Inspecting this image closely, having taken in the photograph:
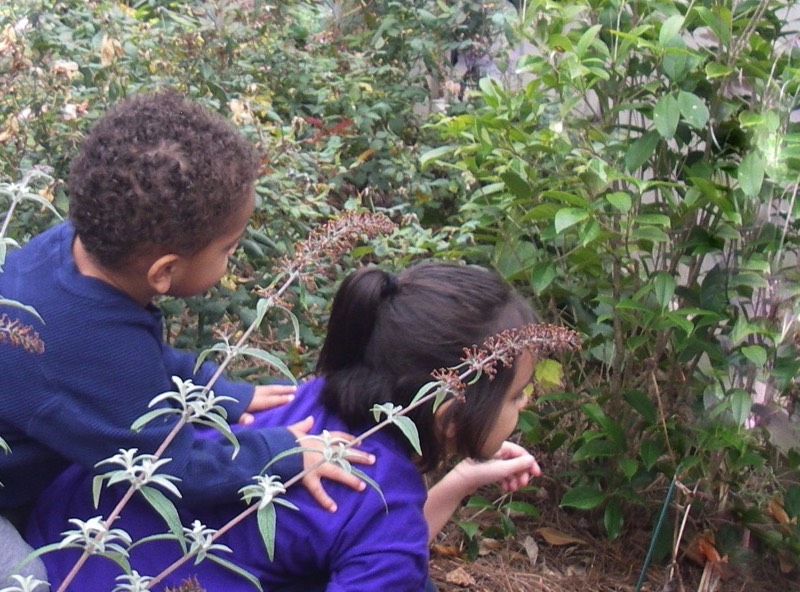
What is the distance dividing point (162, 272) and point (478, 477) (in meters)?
0.91

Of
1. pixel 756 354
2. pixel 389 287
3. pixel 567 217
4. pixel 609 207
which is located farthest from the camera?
pixel 609 207

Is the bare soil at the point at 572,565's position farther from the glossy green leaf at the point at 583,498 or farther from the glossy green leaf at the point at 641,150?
the glossy green leaf at the point at 641,150

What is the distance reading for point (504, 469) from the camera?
7.59 feet

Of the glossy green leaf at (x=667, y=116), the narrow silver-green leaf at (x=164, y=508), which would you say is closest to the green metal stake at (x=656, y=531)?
the glossy green leaf at (x=667, y=116)

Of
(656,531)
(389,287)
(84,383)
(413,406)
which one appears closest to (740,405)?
(656,531)

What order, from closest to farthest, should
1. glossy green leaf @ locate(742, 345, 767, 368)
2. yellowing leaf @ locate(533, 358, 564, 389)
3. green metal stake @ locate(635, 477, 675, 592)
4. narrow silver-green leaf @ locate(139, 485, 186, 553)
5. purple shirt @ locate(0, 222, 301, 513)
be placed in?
narrow silver-green leaf @ locate(139, 485, 186, 553) < purple shirt @ locate(0, 222, 301, 513) < glossy green leaf @ locate(742, 345, 767, 368) < green metal stake @ locate(635, 477, 675, 592) < yellowing leaf @ locate(533, 358, 564, 389)

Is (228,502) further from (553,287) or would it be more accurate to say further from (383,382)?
(553,287)

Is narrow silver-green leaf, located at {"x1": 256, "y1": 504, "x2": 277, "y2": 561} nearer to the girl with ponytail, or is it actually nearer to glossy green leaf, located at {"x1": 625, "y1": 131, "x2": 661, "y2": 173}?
the girl with ponytail

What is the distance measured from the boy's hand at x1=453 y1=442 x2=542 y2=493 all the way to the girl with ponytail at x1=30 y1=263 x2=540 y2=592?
0.98 ft

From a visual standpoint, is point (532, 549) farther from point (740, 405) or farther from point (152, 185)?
point (152, 185)

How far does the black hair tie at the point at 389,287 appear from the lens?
2.01 m

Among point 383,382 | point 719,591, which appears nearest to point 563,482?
point 719,591

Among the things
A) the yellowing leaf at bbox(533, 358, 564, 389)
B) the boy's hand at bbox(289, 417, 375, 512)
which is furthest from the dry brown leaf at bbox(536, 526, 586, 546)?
the boy's hand at bbox(289, 417, 375, 512)

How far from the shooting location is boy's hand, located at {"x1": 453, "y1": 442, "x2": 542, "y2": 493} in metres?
2.32
